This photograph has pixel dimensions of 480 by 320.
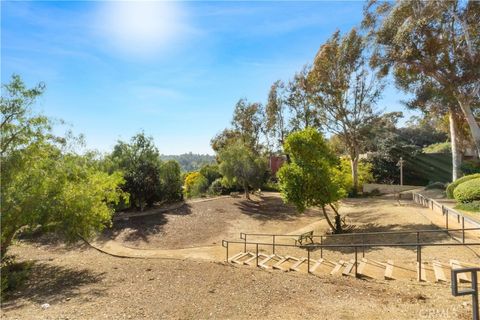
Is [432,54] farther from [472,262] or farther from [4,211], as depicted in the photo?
[4,211]

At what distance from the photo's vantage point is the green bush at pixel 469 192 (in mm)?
15062

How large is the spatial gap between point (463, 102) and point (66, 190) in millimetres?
21604

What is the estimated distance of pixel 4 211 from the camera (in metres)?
9.13

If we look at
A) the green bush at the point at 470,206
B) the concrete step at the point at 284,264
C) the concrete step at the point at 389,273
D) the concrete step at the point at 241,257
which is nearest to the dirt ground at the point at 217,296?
the concrete step at the point at 389,273

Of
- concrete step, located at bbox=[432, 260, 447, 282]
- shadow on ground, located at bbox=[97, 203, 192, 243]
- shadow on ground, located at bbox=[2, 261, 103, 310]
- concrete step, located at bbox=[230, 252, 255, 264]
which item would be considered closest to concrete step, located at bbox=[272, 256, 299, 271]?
concrete step, located at bbox=[230, 252, 255, 264]

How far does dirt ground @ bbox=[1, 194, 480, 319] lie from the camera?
6.21m

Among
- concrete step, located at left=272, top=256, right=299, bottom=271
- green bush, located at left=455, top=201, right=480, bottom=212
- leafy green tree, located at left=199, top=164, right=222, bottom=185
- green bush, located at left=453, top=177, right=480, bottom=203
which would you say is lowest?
concrete step, located at left=272, top=256, right=299, bottom=271

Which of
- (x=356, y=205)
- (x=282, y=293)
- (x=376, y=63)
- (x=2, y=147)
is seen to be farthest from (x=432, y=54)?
(x=2, y=147)

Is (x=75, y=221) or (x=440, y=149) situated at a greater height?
(x=440, y=149)

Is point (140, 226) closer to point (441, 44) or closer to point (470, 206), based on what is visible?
point (470, 206)

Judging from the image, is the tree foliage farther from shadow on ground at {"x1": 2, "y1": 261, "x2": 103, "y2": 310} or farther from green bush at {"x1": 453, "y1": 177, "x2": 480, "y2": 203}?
green bush at {"x1": 453, "y1": 177, "x2": 480, "y2": 203}

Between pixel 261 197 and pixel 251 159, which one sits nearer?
pixel 251 159

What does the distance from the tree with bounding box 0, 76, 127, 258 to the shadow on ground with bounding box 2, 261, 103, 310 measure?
1.42m

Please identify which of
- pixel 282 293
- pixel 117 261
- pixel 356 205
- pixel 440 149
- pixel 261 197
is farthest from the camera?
pixel 440 149
